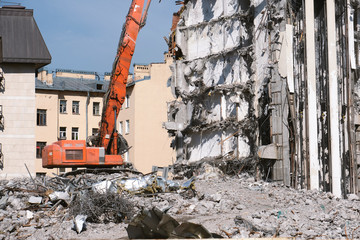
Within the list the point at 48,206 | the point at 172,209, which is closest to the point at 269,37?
the point at 172,209

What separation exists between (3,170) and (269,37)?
1985 centimetres

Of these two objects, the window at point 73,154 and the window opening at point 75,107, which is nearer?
the window at point 73,154

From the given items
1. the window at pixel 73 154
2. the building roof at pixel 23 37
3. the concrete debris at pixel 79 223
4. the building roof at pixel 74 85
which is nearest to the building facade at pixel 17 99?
the building roof at pixel 23 37

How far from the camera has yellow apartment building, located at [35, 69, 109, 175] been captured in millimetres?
53219

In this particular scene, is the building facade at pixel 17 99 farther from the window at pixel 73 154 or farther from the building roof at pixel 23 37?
the window at pixel 73 154

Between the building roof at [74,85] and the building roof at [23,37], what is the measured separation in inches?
611

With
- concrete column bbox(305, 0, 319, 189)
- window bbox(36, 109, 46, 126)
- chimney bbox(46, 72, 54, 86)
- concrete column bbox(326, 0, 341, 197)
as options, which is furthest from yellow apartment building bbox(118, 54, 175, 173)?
concrete column bbox(305, 0, 319, 189)

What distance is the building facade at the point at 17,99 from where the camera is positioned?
36.9 metres

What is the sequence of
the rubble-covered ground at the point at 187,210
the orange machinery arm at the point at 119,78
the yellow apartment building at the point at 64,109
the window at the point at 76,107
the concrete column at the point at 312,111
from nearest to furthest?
the rubble-covered ground at the point at 187,210 → the concrete column at the point at 312,111 → the orange machinery arm at the point at 119,78 → the yellow apartment building at the point at 64,109 → the window at the point at 76,107

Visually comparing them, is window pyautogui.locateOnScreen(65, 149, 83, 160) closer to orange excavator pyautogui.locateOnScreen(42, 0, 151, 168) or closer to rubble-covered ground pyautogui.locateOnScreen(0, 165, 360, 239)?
orange excavator pyautogui.locateOnScreen(42, 0, 151, 168)

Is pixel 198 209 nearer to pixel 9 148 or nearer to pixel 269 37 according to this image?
pixel 269 37

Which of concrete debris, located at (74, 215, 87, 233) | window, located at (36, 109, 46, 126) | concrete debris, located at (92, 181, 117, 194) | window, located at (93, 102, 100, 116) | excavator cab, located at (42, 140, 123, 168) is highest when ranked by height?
window, located at (93, 102, 100, 116)

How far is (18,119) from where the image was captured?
37344 millimetres

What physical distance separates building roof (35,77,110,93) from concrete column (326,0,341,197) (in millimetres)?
35632
